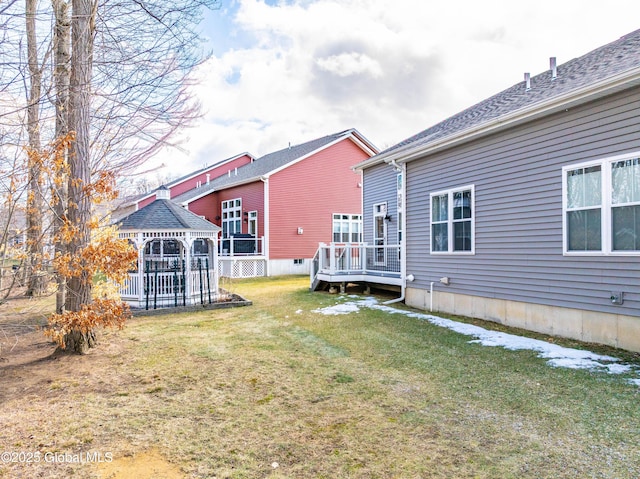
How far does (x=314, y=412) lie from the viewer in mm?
3680

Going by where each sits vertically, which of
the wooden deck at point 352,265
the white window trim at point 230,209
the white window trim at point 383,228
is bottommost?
the wooden deck at point 352,265

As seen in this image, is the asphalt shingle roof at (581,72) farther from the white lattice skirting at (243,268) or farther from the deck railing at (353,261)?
the white lattice skirting at (243,268)

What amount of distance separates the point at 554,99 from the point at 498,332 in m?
3.80

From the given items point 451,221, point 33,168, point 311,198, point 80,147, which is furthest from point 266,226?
point 33,168

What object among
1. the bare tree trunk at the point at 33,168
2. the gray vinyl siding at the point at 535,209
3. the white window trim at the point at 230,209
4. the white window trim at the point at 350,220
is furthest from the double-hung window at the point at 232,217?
the bare tree trunk at the point at 33,168

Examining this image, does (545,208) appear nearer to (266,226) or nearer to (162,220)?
(162,220)

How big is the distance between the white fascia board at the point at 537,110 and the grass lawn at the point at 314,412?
3708mm

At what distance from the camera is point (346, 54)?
56.0ft

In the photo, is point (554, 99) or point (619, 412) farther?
point (554, 99)

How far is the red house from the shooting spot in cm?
1827

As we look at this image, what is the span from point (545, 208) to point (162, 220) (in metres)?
9.04

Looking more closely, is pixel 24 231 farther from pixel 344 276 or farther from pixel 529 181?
pixel 344 276

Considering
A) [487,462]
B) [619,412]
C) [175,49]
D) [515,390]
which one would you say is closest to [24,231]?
[175,49]

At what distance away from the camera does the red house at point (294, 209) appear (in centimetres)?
1827
